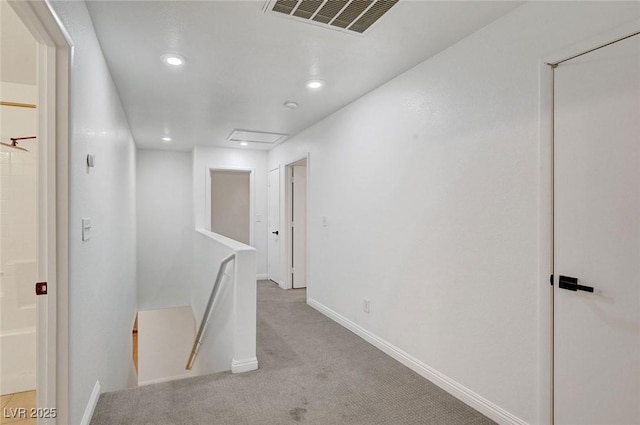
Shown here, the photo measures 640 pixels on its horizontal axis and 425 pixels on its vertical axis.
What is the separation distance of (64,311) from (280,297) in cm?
367

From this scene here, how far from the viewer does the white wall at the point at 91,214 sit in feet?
5.50

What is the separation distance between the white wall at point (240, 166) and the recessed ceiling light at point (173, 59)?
3410 millimetres

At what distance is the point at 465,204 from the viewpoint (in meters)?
2.33

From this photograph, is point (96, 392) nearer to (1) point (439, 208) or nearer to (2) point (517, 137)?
(1) point (439, 208)

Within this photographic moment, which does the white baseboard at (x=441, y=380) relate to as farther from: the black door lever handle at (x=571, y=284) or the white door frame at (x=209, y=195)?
the white door frame at (x=209, y=195)

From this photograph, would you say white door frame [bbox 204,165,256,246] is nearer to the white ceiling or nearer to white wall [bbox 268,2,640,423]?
the white ceiling

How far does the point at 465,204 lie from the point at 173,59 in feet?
7.82

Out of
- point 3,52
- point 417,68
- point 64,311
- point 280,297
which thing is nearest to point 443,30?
point 417,68

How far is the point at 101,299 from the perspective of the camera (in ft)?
8.40

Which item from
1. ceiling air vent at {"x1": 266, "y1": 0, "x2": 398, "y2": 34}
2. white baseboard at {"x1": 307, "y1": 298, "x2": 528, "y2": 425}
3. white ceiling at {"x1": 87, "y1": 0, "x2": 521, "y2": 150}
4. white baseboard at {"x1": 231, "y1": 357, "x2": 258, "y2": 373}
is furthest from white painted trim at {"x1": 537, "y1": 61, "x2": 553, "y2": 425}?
white baseboard at {"x1": 231, "y1": 357, "x2": 258, "y2": 373}

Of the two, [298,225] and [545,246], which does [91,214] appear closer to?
[545,246]

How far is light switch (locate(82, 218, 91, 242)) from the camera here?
75.2 inches

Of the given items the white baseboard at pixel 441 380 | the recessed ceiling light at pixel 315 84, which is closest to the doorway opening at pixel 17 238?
the recessed ceiling light at pixel 315 84

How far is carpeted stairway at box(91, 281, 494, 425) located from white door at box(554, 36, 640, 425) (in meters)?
0.70
